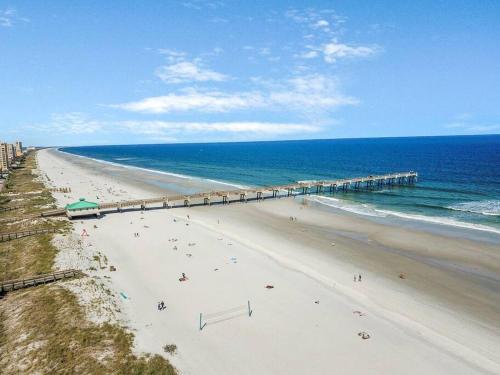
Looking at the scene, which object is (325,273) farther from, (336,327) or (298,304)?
(336,327)

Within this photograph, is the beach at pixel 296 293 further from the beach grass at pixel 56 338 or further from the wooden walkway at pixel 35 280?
the wooden walkway at pixel 35 280

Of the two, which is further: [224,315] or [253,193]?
[253,193]

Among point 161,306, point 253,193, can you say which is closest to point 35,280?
point 161,306

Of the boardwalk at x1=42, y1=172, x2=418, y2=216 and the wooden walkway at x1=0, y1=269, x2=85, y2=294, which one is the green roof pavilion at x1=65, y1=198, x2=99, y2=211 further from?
the wooden walkway at x1=0, y1=269, x2=85, y2=294

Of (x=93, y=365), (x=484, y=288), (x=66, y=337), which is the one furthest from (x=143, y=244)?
(x=484, y=288)

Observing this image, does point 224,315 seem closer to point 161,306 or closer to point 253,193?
point 161,306

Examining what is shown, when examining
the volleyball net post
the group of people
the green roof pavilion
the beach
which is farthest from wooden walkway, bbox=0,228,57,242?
the volleyball net post
